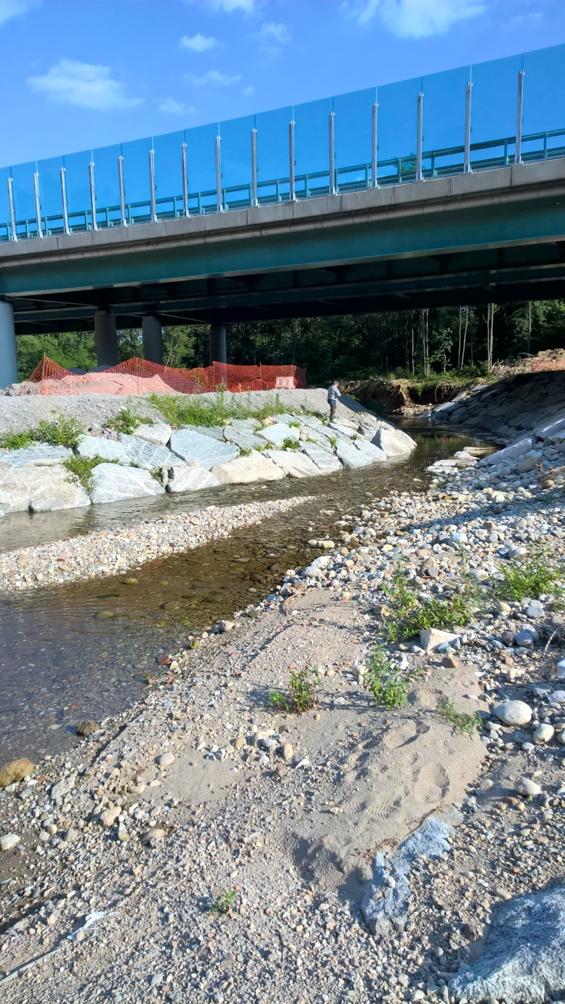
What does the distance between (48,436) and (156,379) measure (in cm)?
830

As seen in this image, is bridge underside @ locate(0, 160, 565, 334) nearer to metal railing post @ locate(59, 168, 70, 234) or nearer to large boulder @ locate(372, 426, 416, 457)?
metal railing post @ locate(59, 168, 70, 234)

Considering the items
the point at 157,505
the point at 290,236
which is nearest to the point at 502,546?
the point at 157,505

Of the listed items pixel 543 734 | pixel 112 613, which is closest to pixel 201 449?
pixel 112 613

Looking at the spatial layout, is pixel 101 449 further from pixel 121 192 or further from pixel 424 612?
pixel 121 192

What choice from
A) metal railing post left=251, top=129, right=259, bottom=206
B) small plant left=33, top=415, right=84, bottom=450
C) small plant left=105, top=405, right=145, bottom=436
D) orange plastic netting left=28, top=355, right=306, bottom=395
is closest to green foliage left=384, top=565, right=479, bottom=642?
A: small plant left=33, top=415, right=84, bottom=450

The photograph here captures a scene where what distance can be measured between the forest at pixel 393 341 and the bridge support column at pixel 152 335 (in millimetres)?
16444

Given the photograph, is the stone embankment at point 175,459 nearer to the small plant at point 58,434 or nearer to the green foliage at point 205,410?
the small plant at point 58,434

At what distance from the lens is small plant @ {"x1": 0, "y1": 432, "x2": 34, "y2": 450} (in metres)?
16.5

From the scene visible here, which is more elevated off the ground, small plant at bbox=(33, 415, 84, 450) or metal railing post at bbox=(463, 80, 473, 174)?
metal railing post at bbox=(463, 80, 473, 174)

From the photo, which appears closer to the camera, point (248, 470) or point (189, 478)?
point (189, 478)

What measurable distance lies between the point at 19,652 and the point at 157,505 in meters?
8.47

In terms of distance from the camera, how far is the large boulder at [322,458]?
2119 cm

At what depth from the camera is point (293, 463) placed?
20.5 meters

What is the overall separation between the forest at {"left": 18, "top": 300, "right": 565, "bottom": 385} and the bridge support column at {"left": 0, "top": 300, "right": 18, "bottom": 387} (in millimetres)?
23380
